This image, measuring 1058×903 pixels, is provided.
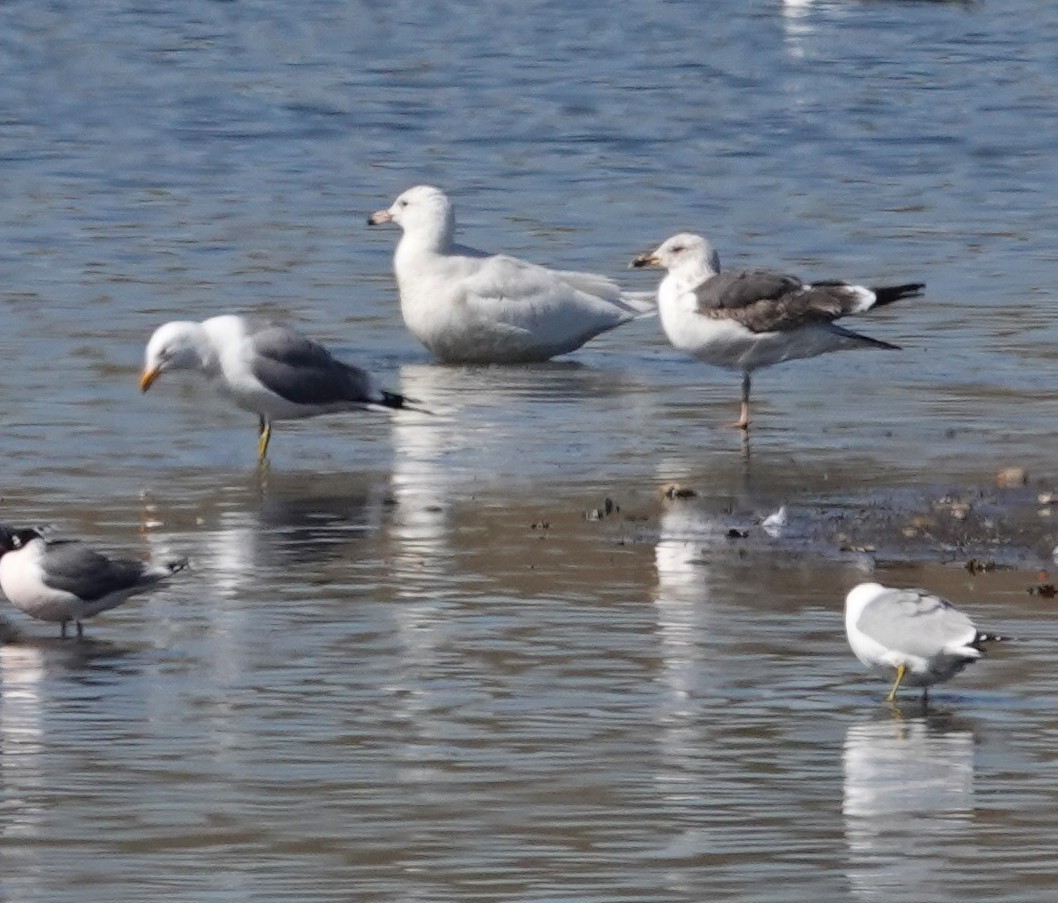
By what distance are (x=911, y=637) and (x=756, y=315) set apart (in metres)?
5.83

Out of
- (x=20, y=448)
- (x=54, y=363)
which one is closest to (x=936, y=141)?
(x=54, y=363)

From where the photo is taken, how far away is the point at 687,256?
1554 cm

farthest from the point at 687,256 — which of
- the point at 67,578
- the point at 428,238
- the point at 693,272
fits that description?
the point at 67,578

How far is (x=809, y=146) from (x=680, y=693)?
1911 cm

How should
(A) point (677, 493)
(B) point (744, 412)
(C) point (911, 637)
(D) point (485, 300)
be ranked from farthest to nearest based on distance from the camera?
(D) point (485, 300) → (B) point (744, 412) → (A) point (677, 493) → (C) point (911, 637)

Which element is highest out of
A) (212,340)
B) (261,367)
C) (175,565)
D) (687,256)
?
(687,256)

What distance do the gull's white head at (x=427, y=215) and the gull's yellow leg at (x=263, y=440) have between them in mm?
3394

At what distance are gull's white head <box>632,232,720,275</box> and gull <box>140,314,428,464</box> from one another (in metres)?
2.16

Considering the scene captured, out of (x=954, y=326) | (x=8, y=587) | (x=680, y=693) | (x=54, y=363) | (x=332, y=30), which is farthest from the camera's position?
(x=332, y=30)

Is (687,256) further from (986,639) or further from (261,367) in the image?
(986,639)

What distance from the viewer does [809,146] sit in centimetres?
2808

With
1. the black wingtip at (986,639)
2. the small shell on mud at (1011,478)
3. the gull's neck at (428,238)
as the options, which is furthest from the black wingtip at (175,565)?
the gull's neck at (428,238)

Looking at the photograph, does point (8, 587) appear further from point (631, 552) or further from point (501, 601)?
point (631, 552)

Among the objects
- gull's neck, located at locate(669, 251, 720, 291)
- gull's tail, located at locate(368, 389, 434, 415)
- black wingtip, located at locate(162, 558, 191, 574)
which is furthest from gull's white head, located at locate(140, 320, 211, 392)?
black wingtip, located at locate(162, 558, 191, 574)
